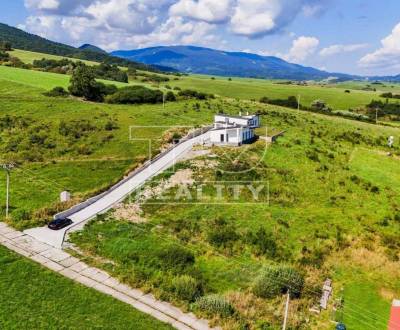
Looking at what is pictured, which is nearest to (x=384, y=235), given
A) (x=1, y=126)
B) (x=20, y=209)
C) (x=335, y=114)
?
(x=20, y=209)

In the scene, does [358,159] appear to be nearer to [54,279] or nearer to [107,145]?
[107,145]

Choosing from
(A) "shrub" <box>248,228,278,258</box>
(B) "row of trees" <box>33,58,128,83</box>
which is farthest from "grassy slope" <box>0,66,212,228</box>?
(A) "shrub" <box>248,228,278,258</box>

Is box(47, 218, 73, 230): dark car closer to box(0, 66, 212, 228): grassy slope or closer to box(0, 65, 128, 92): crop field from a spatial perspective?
box(0, 66, 212, 228): grassy slope

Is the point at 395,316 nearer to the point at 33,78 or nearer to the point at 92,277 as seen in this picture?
the point at 92,277

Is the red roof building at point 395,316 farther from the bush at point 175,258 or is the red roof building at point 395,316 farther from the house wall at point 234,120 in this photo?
the house wall at point 234,120

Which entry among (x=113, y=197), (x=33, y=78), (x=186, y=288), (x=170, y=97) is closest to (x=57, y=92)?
(x=33, y=78)

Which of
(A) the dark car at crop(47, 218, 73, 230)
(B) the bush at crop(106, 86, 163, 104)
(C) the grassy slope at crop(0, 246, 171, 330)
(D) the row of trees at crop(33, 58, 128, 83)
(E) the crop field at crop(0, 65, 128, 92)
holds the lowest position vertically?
(C) the grassy slope at crop(0, 246, 171, 330)
